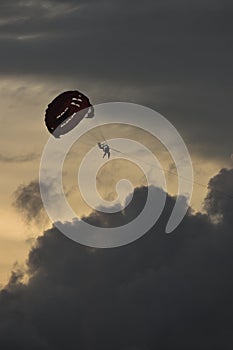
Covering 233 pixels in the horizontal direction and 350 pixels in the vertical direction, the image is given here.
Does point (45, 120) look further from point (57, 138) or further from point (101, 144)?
point (101, 144)

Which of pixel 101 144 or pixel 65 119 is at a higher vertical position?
pixel 65 119

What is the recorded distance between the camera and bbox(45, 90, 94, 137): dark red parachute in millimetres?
93500

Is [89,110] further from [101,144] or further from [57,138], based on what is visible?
[101,144]

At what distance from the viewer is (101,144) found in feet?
263

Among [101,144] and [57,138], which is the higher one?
[57,138]

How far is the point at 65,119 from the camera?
94.1 m

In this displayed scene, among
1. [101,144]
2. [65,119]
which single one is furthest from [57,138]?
[101,144]

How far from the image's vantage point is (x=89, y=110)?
9312 centimetres

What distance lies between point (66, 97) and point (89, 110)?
3870 millimetres

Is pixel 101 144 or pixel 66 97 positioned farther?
pixel 66 97

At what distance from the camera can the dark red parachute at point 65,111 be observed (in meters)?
93.5

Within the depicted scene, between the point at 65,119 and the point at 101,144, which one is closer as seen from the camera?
the point at 101,144

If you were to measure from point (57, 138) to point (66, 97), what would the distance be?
592cm

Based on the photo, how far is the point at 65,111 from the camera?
94.1 metres
